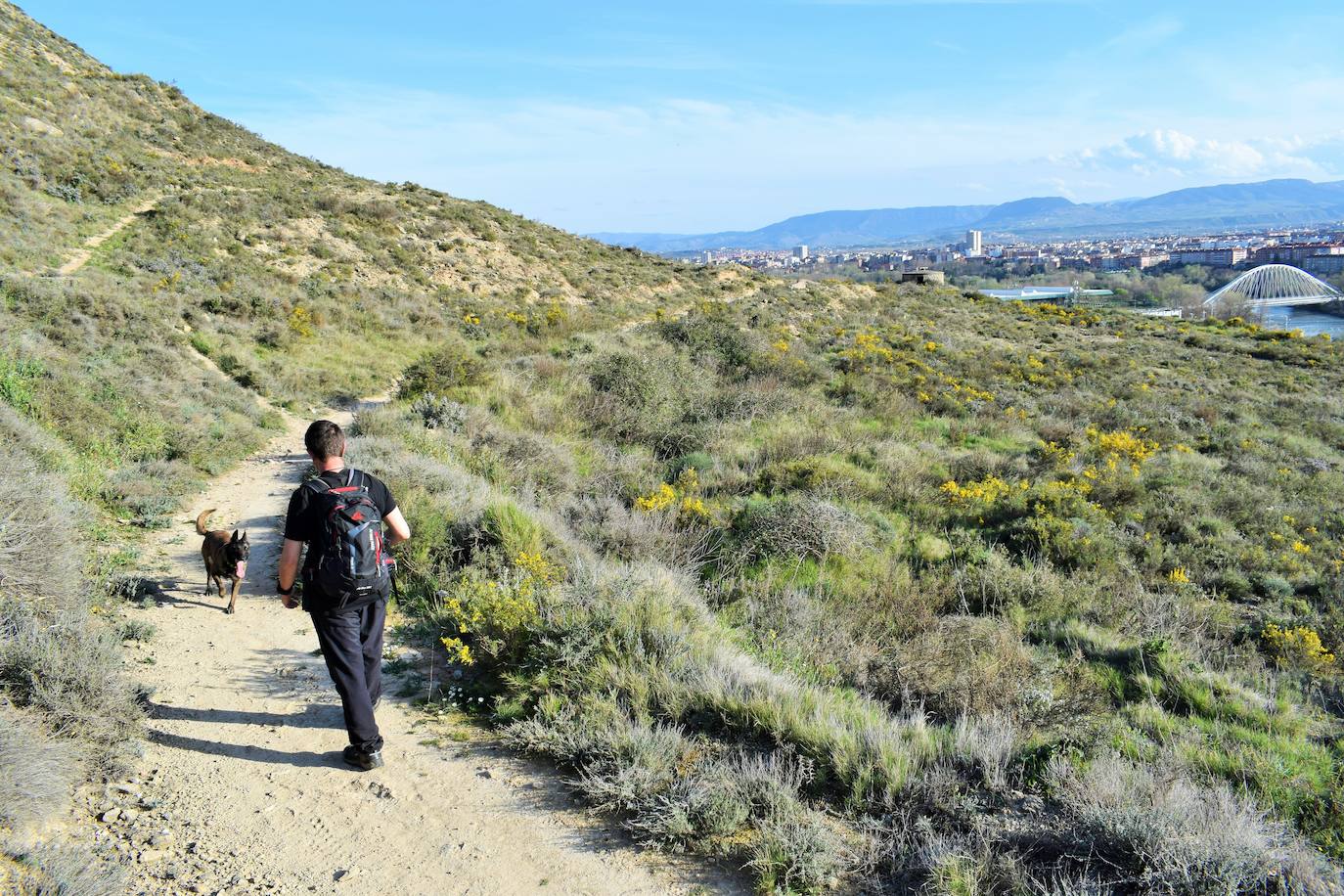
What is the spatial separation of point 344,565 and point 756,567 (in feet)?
14.8

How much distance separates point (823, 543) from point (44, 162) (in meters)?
25.1

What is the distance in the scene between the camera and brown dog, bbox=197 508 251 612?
515 centimetres

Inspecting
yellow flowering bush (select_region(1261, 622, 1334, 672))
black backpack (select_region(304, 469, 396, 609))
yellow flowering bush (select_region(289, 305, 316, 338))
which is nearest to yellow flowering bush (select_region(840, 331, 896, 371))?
yellow flowering bush (select_region(1261, 622, 1334, 672))

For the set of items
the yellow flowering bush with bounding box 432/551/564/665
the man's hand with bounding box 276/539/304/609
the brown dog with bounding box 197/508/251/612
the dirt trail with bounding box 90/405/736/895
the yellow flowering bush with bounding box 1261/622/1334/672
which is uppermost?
the man's hand with bounding box 276/539/304/609

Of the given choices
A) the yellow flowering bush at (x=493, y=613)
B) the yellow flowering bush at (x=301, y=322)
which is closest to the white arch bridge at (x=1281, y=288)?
the yellow flowering bush at (x=301, y=322)

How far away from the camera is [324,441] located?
Answer: 11.3 ft

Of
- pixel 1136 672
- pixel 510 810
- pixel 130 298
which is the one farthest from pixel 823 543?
pixel 130 298

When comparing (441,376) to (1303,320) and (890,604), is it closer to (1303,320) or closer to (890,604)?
(890,604)

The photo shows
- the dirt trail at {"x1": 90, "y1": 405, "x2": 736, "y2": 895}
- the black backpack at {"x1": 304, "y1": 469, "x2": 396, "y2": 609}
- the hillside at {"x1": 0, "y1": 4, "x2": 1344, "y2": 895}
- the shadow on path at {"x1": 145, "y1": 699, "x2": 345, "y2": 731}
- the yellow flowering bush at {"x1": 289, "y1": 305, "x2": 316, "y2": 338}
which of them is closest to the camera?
the dirt trail at {"x1": 90, "y1": 405, "x2": 736, "y2": 895}

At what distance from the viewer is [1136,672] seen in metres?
5.68

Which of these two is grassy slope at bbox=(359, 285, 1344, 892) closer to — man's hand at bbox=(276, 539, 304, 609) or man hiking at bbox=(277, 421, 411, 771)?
man hiking at bbox=(277, 421, 411, 771)

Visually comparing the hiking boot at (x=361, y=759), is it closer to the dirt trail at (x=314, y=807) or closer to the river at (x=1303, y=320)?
the dirt trail at (x=314, y=807)

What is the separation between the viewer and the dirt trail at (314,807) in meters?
2.94

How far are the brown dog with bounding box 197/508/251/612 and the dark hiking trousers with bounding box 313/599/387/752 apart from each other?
2.14 m
